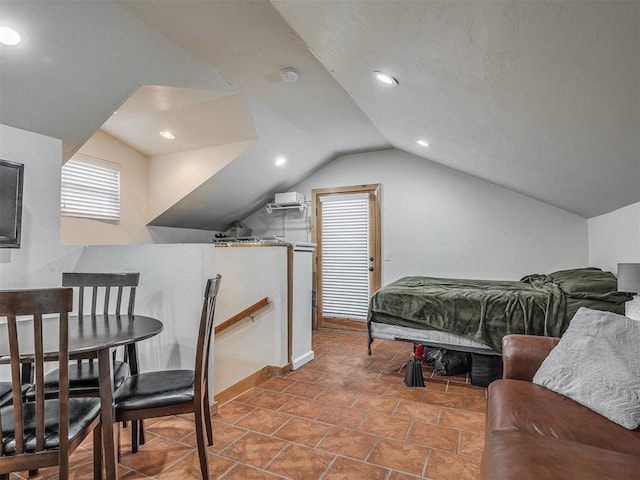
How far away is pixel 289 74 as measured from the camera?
284cm

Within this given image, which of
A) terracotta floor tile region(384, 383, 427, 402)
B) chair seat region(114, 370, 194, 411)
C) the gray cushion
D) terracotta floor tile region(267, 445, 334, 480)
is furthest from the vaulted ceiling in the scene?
terracotta floor tile region(267, 445, 334, 480)

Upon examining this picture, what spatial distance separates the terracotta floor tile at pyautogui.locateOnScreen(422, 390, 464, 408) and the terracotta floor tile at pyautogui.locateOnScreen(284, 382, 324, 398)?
2.83ft

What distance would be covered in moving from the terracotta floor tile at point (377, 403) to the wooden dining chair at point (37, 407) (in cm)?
188

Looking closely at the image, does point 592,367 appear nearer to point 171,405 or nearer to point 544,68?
point 544,68

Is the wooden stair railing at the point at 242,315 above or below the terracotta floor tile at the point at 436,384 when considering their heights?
above

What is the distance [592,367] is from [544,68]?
4.40 ft

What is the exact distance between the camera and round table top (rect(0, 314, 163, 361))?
1404 millimetres

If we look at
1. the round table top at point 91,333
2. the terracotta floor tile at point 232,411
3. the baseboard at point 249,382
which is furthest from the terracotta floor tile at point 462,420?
the round table top at point 91,333

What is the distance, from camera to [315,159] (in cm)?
507

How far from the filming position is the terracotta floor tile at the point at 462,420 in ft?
7.61

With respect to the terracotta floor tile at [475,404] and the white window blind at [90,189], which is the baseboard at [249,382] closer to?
the terracotta floor tile at [475,404]

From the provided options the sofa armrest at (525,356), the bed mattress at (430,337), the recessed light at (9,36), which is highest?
the recessed light at (9,36)

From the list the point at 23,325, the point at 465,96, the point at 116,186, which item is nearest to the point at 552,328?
the point at 465,96

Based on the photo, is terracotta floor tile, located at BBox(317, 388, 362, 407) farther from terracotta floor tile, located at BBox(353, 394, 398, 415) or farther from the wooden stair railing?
the wooden stair railing
